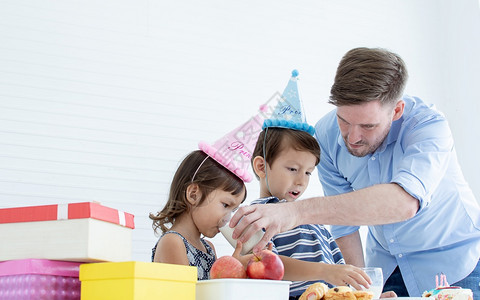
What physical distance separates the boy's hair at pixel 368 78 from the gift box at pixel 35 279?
3.64ft

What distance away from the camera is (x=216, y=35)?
115 inches

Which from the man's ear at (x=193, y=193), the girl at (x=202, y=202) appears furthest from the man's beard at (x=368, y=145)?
the man's ear at (x=193, y=193)

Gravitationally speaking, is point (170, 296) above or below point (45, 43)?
below

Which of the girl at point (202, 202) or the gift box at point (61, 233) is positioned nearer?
the gift box at point (61, 233)

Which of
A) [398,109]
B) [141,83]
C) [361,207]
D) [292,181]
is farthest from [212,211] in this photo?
[141,83]

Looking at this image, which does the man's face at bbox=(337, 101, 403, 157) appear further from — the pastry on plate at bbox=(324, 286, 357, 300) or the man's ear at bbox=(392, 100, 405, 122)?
the pastry on plate at bbox=(324, 286, 357, 300)

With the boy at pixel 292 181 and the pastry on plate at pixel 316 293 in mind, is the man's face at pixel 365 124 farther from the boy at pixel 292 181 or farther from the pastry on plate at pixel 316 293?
the pastry on plate at pixel 316 293

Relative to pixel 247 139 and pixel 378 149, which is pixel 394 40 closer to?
pixel 378 149

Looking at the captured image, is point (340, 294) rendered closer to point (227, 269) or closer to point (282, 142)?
point (227, 269)

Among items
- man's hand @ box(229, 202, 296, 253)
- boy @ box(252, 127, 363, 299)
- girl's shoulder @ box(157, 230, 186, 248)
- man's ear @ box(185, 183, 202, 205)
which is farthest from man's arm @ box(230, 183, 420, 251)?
man's ear @ box(185, 183, 202, 205)

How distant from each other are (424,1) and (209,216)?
7.94 ft

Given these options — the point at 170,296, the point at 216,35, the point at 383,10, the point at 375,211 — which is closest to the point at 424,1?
the point at 383,10

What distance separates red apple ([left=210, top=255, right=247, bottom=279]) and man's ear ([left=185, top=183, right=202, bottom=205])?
2.66 feet

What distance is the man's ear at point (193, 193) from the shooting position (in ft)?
6.12
